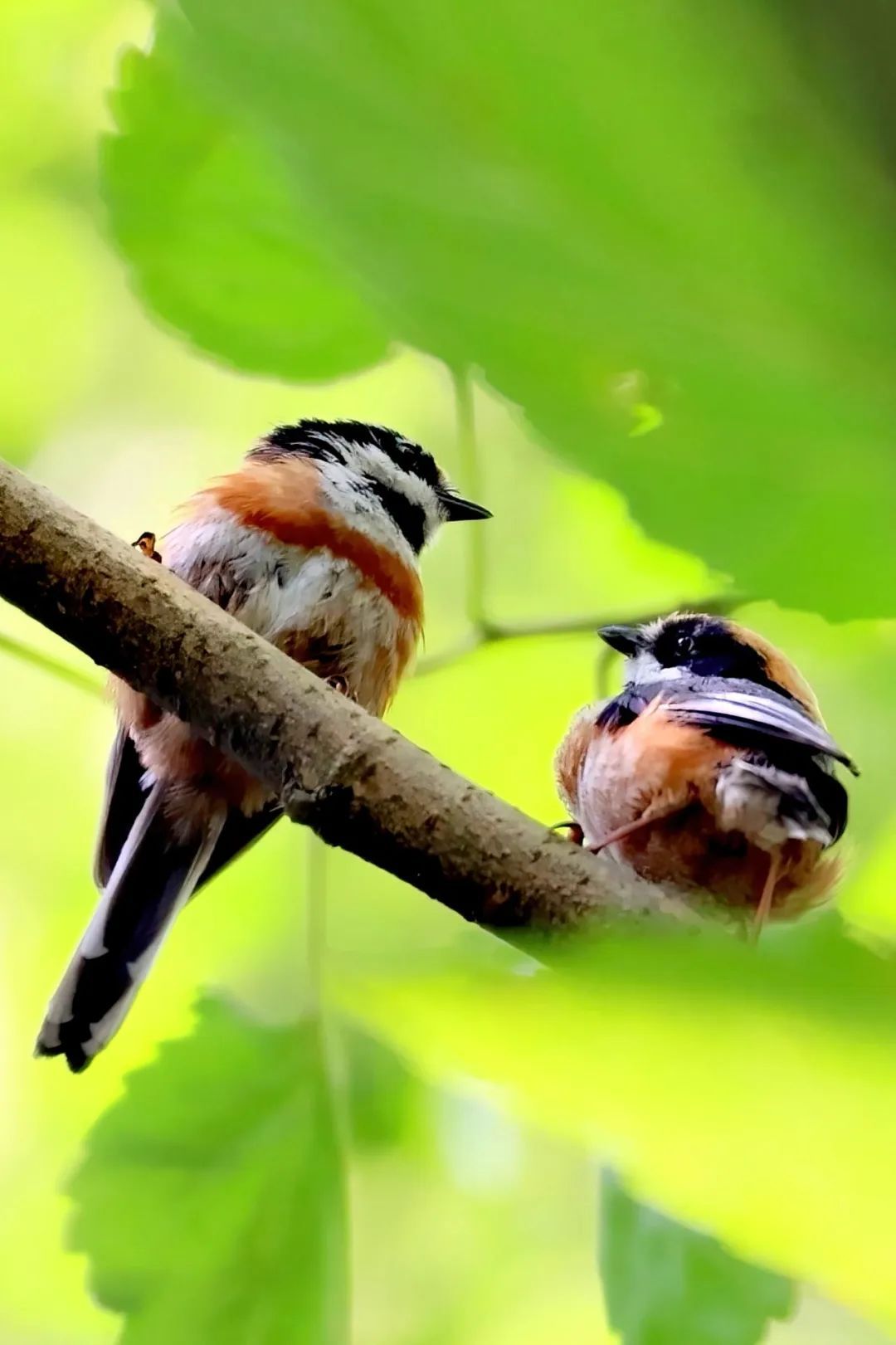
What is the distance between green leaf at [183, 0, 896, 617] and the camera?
0.08m

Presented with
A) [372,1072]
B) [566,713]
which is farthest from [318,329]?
[566,713]

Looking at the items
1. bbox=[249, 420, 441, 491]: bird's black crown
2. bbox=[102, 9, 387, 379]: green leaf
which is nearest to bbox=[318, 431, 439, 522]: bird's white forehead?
bbox=[249, 420, 441, 491]: bird's black crown

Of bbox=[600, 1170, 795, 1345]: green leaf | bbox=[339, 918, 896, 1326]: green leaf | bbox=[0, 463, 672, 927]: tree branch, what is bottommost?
bbox=[339, 918, 896, 1326]: green leaf

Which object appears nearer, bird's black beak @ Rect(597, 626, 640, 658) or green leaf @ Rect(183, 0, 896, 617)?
green leaf @ Rect(183, 0, 896, 617)

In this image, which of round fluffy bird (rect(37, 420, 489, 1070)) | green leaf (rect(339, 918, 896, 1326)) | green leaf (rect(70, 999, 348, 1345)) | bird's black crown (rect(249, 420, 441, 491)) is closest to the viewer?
green leaf (rect(339, 918, 896, 1326))

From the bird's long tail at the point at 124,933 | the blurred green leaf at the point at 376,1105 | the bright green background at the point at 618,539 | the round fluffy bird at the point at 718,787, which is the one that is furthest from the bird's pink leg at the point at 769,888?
the bird's long tail at the point at 124,933

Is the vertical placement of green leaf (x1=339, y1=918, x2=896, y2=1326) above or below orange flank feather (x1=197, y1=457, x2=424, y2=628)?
below

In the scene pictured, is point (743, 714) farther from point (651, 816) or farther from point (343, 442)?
point (343, 442)

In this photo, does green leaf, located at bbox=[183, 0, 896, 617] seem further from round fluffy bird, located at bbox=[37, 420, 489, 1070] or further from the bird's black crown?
the bird's black crown

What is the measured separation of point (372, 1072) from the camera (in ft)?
1.38

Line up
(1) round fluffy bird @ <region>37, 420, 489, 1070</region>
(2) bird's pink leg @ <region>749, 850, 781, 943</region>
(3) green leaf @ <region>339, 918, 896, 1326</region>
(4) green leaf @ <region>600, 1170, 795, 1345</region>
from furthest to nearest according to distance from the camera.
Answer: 1. (1) round fluffy bird @ <region>37, 420, 489, 1070</region>
2. (2) bird's pink leg @ <region>749, 850, 781, 943</region>
3. (4) green leaf @ <region>600, 1170, 795, 1345</region>
4. (3) green leaf @ <region>339, 918, 896, 1326</region>

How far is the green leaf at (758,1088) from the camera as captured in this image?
0.07 meters

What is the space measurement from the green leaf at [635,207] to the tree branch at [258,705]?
0.31m

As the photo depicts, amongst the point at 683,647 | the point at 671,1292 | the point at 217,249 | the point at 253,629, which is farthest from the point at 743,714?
the point at 671,1292
